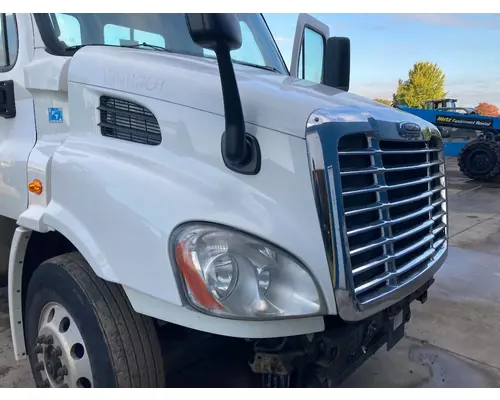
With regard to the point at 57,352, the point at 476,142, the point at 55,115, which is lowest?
the point at 57,352

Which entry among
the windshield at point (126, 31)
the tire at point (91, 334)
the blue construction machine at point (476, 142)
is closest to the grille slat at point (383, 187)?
the tire at point (91, 334)

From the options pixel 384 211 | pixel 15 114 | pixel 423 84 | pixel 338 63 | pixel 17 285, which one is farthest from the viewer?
pixel 423 84

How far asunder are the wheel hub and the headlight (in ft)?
2.40

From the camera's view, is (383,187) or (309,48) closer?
(383,187)

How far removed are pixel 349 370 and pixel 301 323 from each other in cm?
57

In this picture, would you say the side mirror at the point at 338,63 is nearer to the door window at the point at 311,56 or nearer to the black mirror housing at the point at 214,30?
the door window at the point at 311,56

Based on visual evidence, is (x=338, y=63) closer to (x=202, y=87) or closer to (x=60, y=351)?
(x=202, y=87)

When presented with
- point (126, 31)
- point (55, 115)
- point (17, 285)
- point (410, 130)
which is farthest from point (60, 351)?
point (410, 130)

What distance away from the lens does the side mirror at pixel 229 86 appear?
5.88 ft

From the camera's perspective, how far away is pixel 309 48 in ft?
13.4

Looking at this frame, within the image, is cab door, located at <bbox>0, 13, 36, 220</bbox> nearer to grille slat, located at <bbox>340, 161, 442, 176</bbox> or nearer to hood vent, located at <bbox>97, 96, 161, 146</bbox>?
hood vent, located at <bbox>97, 96, 161, 146</bbox>

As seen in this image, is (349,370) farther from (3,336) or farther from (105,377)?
(3,336)

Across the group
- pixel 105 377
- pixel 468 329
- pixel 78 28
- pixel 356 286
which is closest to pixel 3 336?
pixel 105 377

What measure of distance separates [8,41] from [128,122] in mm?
1175
